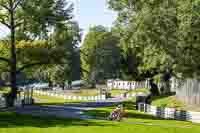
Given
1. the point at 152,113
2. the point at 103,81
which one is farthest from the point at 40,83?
the point at 152,113

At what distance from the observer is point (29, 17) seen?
195ft

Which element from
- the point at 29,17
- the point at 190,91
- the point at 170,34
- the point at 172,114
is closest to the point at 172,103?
the point at 190,91

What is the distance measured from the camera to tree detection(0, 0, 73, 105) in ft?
195

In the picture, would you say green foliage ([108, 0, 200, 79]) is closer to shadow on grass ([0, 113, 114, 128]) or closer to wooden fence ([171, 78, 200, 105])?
wooden fence ([171, 78, 200, 105])

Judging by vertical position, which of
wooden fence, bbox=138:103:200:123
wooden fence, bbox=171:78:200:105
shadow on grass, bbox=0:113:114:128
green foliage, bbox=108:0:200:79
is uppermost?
green foliage, bbox=108:0:200:79

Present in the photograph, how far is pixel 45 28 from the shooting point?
6116cm

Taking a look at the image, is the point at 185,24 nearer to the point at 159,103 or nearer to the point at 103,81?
the point at 159,103

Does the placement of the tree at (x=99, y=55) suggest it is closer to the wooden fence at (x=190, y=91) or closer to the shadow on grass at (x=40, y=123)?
the wooden fence at (x=190, y=91)

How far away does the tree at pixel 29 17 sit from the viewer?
59406mm

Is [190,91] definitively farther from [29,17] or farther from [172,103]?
[29,17]

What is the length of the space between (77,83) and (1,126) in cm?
13182

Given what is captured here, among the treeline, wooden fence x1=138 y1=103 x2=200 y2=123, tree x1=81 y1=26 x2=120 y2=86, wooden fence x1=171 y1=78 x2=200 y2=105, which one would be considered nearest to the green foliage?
the treeline

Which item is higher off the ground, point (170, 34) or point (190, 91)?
point (170, 34)

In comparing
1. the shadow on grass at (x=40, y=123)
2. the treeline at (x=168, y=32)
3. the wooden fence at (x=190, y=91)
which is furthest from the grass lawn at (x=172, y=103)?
the shadow on grass at (x=40, y=123)
